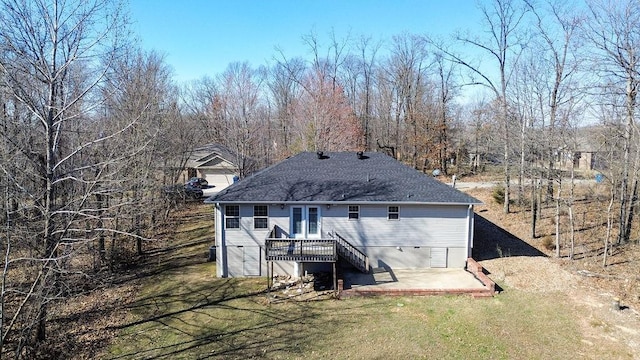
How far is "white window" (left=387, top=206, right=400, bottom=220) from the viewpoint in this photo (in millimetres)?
15641

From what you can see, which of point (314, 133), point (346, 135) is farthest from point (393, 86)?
point (314, 133)

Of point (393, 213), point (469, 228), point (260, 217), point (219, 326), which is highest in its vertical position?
point (393, 213)

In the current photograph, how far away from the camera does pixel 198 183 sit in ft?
115

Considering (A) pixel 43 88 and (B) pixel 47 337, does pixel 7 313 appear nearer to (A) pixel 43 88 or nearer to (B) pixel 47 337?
(B) pixel 47 337

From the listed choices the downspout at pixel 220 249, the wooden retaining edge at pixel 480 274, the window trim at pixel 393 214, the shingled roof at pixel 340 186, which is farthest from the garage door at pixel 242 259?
the wooden retaining edge at pixel 480 274

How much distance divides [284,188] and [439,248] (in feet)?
23.2

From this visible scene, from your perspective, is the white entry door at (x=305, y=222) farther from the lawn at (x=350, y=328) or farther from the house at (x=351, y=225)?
the lawn at (x=350, y=328)

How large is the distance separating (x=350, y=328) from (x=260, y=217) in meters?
6.14

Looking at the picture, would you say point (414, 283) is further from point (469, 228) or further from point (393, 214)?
point (469, 228)

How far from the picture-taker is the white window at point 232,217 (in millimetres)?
15359

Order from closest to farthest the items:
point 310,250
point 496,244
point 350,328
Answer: point 350,328, point 310,250, point 496,244

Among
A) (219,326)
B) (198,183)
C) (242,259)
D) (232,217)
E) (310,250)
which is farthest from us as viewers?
(198,183)

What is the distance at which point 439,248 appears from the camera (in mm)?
15805

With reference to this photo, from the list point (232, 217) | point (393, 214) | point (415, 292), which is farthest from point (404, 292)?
point (232, 217)
